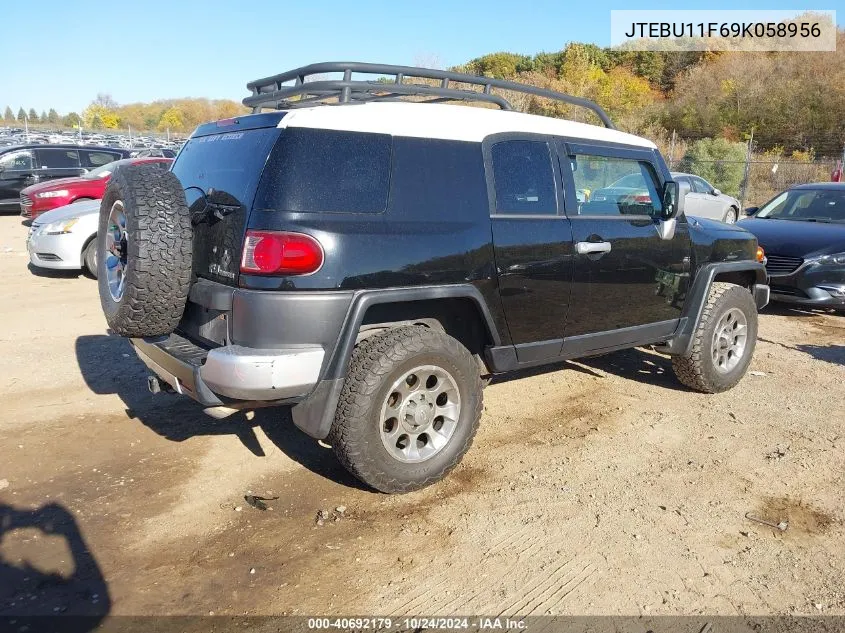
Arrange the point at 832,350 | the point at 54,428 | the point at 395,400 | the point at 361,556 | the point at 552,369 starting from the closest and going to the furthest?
the point at 361,556, the point at 395,400, the point at 54,428, the point at 552,369, the point at 832,350

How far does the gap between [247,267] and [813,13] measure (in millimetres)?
43961

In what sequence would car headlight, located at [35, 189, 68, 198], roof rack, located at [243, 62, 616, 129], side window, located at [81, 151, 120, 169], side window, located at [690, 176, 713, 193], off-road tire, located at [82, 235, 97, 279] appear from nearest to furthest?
1. roof rack, located at [243, 62, 616, 129]
2. off-road tire, located at [82, 235, 97, 279]
3. car headlight, located at [35, 189, 68, 198]
4. side window, located at [81, 151, 120, 169]
5. side window, located at [690, 176, 713, 193]

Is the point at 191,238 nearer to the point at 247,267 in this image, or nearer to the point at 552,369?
the point at 247,267

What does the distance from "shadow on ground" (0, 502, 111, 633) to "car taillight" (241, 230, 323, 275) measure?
148 centimetres

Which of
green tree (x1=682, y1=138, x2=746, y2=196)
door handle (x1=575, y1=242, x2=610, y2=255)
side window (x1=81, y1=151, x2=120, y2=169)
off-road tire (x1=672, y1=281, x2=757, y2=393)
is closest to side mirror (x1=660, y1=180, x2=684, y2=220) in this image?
door handle (x1=575, y1=242, x2=610, y2=255)

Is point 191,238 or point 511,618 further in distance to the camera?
point 191,238

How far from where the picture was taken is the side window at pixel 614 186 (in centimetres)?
416

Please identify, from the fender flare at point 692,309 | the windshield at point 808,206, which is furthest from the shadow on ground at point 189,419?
the windshield at point 808,206

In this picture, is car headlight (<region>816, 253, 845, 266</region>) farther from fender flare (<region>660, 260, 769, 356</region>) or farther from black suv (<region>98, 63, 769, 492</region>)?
black suv (<region>98, 63, 769, 492</region>)

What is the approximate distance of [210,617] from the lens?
255cm

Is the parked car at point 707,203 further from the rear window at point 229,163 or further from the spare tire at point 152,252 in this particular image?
the spare tire at point 152,252

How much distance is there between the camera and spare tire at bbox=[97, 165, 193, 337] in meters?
3.07

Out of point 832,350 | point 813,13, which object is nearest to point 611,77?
point 813,13

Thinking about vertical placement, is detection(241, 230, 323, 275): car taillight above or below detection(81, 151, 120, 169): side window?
below
